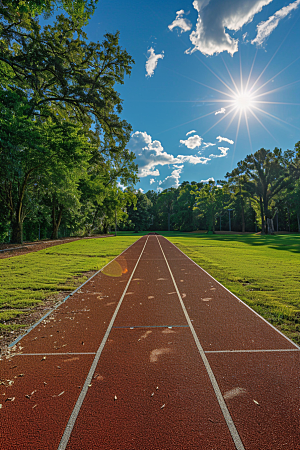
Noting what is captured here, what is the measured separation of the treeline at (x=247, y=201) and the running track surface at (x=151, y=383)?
39.5m

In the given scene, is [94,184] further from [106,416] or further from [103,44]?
[106,416]

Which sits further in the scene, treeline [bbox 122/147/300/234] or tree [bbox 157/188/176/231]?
tree [bbox 157/188/176/231]

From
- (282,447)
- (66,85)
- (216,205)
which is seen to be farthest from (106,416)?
(216,205)

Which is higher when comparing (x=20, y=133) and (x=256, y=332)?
(x=20, y=133)

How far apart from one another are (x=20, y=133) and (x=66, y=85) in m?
4.71

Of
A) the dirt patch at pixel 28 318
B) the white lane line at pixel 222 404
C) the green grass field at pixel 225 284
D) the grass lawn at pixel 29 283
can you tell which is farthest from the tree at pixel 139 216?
the white lane line at pixel 222 404

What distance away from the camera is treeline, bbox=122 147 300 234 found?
145ft

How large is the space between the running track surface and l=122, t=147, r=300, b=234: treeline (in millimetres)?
39488

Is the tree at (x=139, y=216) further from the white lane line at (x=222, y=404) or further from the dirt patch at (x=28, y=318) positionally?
the white lane line at (x=222, y=404)

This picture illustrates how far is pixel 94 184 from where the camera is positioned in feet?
114

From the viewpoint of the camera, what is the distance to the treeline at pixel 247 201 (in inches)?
1746

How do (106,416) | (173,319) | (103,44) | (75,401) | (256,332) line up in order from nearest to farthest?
(106,416), (75,401), (256,332), (173,319), (103,44)

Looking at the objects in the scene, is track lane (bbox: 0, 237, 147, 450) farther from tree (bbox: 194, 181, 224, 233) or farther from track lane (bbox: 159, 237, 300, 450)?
tree (bbox: 194, 181, 224, 233)

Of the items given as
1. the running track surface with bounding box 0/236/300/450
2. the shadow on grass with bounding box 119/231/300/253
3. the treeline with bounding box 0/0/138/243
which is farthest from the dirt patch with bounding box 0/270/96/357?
the shadow on grass with bounding box 119/231/300/253
